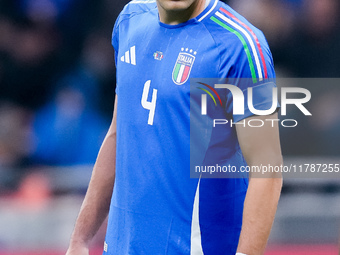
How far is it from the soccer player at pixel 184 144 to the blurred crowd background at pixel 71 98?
3366 millimetres

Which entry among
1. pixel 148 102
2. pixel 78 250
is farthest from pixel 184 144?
pixel 78 250

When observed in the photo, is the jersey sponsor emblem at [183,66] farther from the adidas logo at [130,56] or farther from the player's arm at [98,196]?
the player's arm at [98,196]

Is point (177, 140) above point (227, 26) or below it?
below

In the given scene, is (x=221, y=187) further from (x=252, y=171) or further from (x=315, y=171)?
(x=315, y=171)

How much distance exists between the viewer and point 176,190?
75.1 inches

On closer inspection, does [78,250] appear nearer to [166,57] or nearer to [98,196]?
[98,196]

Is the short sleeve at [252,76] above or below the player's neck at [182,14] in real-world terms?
below

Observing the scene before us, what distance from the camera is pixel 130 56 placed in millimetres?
2066

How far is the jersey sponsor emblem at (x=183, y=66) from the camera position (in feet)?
6.17

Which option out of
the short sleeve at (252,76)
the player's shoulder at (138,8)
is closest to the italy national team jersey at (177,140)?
the short sleeve at (252,76)

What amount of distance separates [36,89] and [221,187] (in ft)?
14.1

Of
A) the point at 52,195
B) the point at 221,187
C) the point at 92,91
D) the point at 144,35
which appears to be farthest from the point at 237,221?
the point at 92,91

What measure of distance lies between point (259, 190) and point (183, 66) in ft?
1.31

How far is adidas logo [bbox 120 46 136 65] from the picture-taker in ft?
6.73
